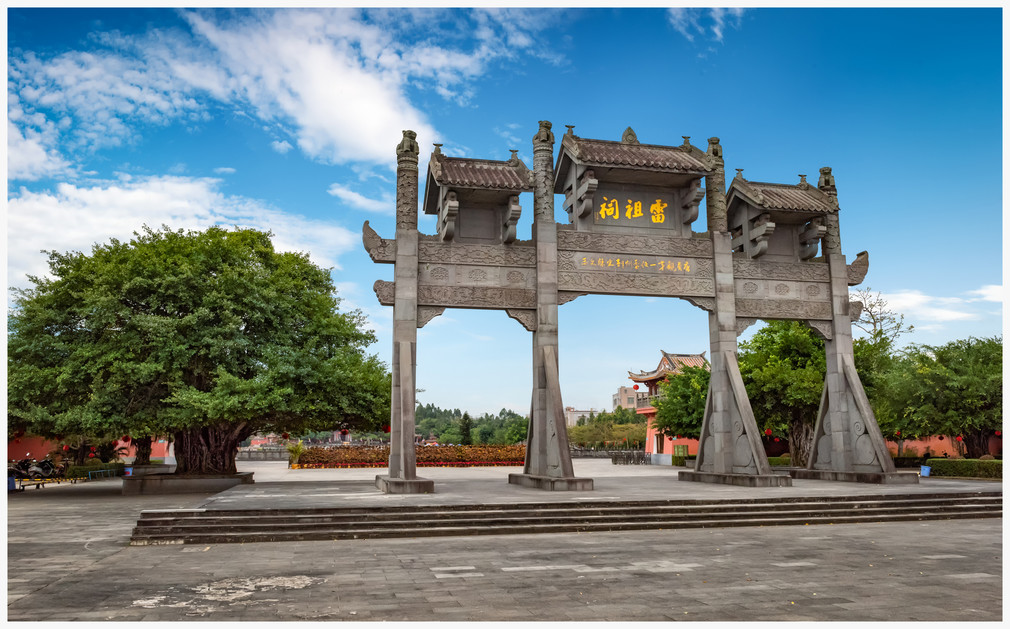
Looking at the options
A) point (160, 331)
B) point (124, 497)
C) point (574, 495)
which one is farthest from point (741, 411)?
point (124, 497)

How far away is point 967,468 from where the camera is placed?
70.2ft

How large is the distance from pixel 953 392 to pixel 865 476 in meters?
9.22

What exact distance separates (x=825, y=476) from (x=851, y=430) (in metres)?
1.27

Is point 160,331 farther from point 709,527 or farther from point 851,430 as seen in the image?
point 851,430

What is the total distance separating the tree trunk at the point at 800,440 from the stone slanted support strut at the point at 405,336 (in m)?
17.8

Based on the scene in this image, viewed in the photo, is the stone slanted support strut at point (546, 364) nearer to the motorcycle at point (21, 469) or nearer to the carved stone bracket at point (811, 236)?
the carved stone bracket at point (811, 236)

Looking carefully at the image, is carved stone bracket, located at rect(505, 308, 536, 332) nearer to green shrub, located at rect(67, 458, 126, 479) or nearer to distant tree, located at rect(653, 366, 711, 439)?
distant tree, located at rect(653, 366, 711, 439)

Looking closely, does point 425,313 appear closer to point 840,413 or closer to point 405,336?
point 405,336

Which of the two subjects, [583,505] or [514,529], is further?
[583,505]

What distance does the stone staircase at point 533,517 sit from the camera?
9.68 meters

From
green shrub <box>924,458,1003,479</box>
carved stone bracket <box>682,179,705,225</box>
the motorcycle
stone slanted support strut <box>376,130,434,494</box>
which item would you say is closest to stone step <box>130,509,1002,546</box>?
stone slanted support strut <box>376,130,434,494</box>

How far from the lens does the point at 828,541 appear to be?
9.23 metres

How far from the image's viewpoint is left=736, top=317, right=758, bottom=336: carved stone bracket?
639 inches

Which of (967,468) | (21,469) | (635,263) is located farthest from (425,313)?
(967,468)
